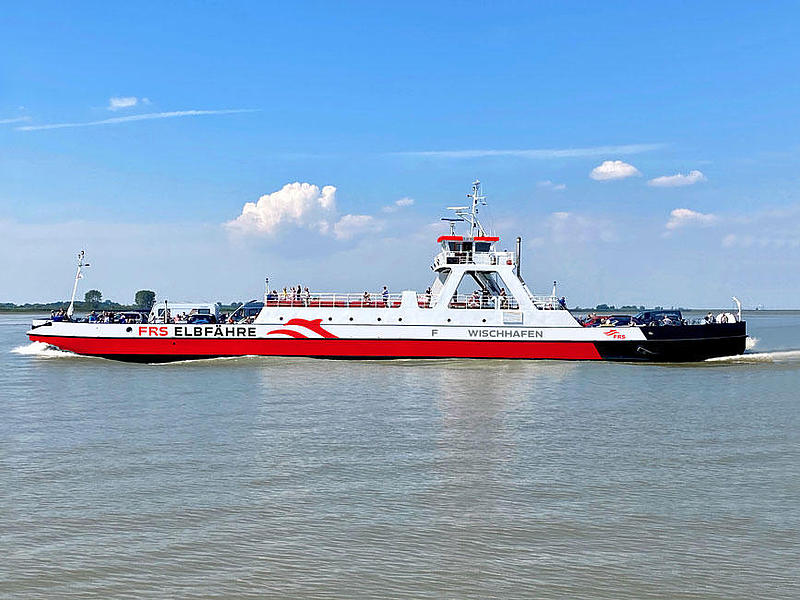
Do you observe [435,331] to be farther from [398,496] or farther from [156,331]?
[398,496]

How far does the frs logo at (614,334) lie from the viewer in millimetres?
34750

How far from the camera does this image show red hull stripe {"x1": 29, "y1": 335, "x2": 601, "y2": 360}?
34.8 metres

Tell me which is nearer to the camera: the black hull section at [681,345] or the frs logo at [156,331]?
the black hull section at [681,345]

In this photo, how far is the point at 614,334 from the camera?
114 feet

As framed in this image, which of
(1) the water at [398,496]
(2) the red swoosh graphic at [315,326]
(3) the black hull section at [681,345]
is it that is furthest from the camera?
(2) the red swoosh graphic at [315,326]

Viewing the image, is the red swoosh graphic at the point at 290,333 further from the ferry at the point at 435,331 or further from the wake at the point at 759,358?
the wake at the point at 759,358

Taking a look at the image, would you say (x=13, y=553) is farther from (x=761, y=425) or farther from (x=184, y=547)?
(x=761, y=425)

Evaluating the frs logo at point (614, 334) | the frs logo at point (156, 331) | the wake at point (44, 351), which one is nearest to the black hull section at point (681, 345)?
the frs logo at point (614, 334)

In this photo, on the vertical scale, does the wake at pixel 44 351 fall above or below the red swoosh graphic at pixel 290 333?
below

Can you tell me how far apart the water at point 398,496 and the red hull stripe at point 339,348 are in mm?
10016

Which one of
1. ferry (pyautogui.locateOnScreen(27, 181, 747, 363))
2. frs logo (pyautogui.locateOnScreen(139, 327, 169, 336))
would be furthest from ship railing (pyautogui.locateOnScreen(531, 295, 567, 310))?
frs logo (pyautogui.locateOnScreen(139, 327, 169, 336))

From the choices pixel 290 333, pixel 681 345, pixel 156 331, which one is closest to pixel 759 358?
pixel 681 345

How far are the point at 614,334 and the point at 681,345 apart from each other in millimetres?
3652

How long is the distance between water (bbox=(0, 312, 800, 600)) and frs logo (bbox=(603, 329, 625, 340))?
32.5 feet
